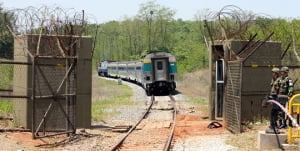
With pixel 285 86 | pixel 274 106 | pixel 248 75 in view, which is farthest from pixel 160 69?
pixel 274 106

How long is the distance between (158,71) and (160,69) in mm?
278

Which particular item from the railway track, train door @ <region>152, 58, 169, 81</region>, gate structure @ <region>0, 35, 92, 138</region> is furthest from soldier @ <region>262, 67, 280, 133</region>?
train door @ <region>152, 58, 169, 81</region>

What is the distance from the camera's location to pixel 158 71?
137 ft

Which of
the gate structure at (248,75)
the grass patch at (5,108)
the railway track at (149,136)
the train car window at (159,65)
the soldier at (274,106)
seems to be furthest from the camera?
the train car window at (159,65)

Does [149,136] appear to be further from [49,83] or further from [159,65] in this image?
[159,65]

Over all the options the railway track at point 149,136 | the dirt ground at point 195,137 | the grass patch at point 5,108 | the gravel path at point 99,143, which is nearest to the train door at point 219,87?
the dirt ground at point 195,137

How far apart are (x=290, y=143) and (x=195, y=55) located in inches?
2435

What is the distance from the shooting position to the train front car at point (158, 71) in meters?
41.3

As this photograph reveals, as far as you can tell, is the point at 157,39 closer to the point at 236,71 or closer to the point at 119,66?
the point at 119,66

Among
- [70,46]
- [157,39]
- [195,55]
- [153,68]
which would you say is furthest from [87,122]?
[157,39]

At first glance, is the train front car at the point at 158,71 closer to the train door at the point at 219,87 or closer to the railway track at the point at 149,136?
the railway track at the point at 149,136

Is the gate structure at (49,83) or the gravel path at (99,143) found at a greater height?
the gate structure at (49,83)

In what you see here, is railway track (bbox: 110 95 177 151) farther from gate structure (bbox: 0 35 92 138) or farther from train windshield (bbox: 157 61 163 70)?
train windshield (bbox: 157 61 163 70)

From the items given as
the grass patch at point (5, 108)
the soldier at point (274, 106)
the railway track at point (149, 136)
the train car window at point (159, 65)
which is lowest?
the railway track at point (149, 136)
